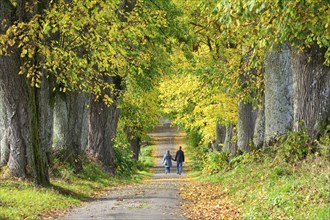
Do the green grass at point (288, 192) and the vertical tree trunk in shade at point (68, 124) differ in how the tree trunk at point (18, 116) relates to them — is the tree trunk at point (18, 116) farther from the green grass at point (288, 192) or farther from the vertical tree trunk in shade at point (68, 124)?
the vertical tree trunk in shade at point (68, 124)

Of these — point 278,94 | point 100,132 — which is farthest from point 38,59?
point 100,132

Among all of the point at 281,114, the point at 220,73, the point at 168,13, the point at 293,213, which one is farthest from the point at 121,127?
the point at 293,213

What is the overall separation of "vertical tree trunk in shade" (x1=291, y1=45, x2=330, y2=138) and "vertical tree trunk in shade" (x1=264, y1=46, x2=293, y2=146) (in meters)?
2.52

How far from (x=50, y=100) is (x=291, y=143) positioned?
9.36m

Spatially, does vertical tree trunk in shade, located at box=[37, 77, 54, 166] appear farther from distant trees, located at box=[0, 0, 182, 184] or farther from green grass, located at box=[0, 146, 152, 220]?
green grass, located at box=[0, 146, 152, 220]

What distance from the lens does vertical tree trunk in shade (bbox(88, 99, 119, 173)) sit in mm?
30906

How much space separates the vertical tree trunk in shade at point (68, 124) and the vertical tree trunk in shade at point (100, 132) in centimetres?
524

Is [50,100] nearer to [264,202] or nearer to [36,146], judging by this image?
[36,146]

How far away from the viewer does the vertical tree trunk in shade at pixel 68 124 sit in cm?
2438

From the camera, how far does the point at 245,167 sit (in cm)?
2089

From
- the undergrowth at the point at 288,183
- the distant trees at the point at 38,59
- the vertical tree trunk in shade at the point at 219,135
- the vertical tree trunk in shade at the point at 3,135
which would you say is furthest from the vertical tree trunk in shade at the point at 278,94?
the vertical tree trunk in shade at the point at 219,135

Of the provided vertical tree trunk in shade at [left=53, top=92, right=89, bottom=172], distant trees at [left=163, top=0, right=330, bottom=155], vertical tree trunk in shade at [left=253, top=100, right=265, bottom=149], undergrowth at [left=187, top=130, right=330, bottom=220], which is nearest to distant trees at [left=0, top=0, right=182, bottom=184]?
vertical tree trunk in shade at [left=53, top=92, right=89, bottom=172]

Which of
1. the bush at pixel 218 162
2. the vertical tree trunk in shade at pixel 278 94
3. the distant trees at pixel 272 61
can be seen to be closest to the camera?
the distant trees at pixel 272 61

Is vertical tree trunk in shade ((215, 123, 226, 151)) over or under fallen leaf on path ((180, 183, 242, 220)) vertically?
over
